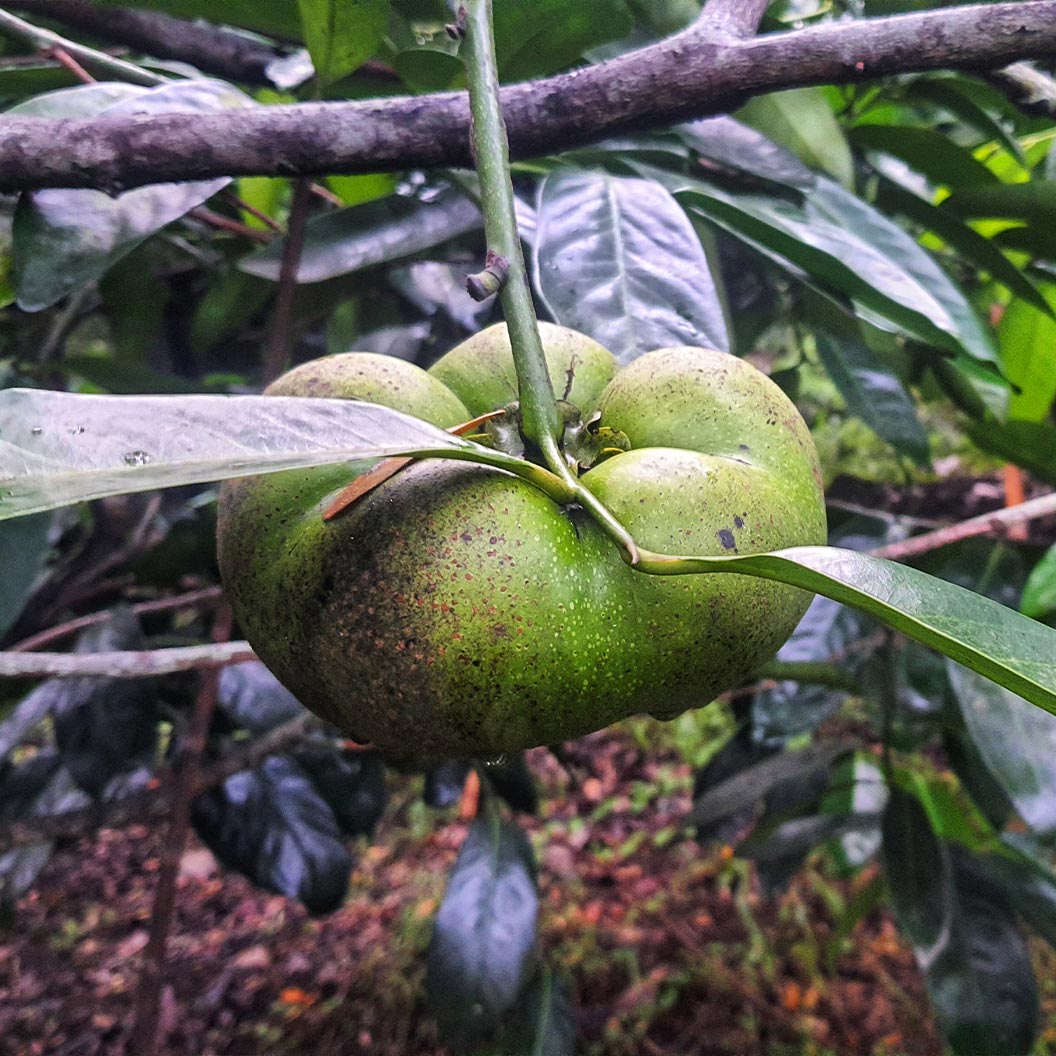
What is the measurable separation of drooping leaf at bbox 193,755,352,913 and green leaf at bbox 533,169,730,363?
2.86 feet

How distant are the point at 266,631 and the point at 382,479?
11 cm

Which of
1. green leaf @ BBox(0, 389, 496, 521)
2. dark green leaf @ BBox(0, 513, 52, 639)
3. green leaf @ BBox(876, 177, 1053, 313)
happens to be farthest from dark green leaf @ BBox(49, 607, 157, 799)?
green leaf @ BBox(876, 177, 1053, 313)

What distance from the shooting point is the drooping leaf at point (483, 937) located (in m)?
1.08

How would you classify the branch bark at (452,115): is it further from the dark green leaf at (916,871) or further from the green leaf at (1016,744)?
the dark green leaf at (916,871)

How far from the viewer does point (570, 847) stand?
2.24 meters

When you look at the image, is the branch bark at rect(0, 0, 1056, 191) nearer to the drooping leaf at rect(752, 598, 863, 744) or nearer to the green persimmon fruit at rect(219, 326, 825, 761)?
the green persimmon fruit at rect(219, 326, 825, 761)

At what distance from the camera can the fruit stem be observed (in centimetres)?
40

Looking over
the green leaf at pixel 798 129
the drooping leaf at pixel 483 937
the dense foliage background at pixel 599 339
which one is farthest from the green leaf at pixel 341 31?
the drooping leaf at pixel 483 937

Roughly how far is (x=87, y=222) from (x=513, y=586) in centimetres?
47

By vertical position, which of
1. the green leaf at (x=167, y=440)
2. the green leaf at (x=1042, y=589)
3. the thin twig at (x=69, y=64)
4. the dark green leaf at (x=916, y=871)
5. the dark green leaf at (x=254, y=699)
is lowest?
the dark green leaf at (x=916, y=871)

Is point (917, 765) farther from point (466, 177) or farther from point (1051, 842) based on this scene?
point (466, 177)

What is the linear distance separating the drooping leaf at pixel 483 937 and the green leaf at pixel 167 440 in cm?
97

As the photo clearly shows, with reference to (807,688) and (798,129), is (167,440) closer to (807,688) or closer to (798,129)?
(798,129)

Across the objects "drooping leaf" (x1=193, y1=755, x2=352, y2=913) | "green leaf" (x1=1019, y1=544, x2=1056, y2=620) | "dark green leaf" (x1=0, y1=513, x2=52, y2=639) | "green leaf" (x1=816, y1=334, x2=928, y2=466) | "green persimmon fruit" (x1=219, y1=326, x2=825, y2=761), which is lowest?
"drooping leaf" (x1=193, y1=755, x2=352, y2=913)
